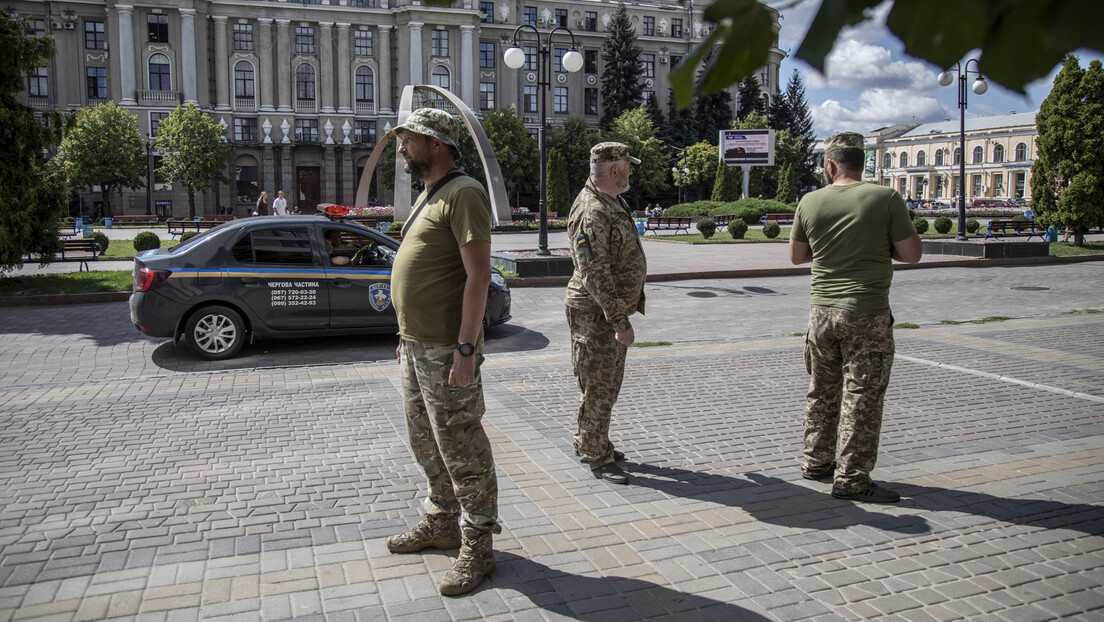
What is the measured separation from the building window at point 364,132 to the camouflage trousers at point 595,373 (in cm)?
6257

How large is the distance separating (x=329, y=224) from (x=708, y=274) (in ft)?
36.0

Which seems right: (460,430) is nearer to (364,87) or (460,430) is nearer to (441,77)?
(364,87)

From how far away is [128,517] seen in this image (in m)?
4.41

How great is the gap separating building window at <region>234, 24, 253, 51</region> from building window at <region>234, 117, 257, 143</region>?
5340 millimetres

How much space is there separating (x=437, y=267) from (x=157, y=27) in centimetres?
6540

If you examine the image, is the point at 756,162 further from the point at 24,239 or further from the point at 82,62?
the point at 82,62

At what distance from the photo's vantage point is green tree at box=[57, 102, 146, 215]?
2018 inches

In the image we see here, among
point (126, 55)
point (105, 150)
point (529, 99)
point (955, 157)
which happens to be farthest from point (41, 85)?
point (955, 157)

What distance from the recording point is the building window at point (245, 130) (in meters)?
61.6

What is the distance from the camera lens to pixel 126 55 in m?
57.9

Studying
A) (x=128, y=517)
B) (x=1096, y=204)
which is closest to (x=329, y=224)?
(x=128, y=517)

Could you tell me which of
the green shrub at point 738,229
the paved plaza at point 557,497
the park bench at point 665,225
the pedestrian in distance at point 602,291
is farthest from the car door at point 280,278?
the park bench at point 665,225

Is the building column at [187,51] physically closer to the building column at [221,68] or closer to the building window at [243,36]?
the building column at [221,68]

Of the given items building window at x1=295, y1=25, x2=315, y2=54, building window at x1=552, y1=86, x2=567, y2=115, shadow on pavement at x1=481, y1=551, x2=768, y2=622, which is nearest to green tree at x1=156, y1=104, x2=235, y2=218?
building window at x1=295, y1=25, x2=315, y2=54
